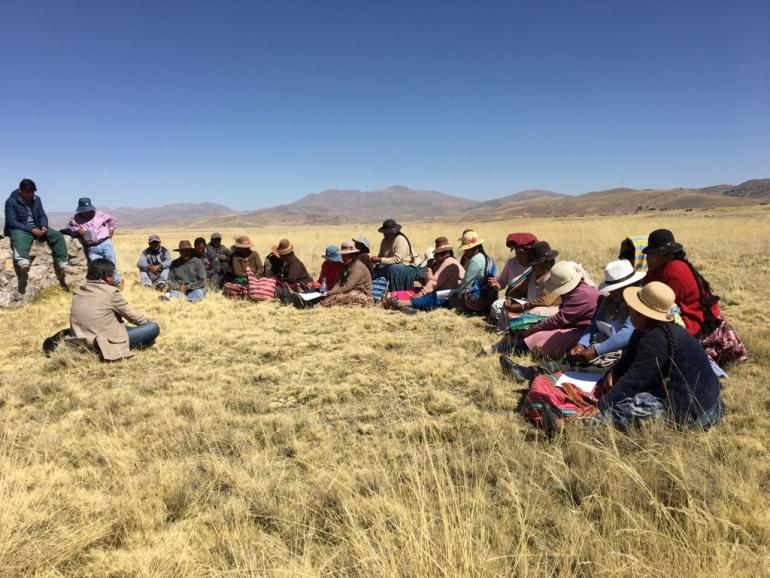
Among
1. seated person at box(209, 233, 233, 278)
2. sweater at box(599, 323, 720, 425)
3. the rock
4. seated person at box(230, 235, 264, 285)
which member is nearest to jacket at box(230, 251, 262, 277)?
seated person at box(230, 235, 264, 285)

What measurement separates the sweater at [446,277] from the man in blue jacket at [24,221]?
7390 millimetres

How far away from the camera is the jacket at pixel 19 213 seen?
812 cm

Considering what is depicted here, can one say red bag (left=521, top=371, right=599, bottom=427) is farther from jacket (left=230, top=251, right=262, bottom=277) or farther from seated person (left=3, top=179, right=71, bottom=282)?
seated person (left=3, top=179, right=71, bottom=282)

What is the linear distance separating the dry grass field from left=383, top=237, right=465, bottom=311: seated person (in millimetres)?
2651

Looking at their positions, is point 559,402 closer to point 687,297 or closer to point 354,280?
point 687,297

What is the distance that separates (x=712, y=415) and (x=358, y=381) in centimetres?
303

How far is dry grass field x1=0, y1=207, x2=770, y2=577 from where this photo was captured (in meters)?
2.13

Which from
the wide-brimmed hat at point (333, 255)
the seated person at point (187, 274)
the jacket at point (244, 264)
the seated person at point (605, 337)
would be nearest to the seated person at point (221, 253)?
the jacket at point (244, 264)

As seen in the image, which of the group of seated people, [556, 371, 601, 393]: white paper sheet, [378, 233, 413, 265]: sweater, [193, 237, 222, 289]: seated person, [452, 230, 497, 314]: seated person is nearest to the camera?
the group of seated people

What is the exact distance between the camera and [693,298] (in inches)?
169

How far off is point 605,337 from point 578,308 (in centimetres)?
55

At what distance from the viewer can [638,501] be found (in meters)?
2.49

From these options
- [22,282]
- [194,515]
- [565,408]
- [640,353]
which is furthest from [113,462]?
[22,282]

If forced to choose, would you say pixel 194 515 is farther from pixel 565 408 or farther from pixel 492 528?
pixel 565 408
